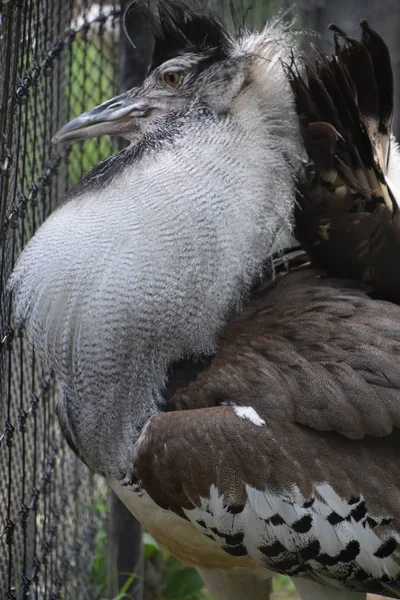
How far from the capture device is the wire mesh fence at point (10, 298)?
2221 millimetres

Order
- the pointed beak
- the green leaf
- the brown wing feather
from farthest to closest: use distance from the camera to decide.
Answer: the green leaf, the pointed beak, the brown wing feather

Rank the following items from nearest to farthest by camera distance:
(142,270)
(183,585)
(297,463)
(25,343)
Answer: (297,463)
(142,270)
(25,343)
(183,585)

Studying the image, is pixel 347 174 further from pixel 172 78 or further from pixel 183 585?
pixel 183 585

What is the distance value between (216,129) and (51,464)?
1200mm

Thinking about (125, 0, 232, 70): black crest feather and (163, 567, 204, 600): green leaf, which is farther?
(163, 567, 204, 600): green leaf

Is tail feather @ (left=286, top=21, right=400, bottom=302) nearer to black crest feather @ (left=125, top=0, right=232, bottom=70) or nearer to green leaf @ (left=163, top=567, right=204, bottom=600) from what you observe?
black crest feather @ (left=125, top=0, right=232, bottom=70)

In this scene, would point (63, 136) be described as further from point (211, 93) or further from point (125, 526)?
point (125, 526)

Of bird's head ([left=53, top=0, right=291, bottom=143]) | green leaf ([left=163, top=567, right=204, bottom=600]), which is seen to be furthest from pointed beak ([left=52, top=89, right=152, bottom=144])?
green leaf ([left=163, top=567, right=204, bottom=600])

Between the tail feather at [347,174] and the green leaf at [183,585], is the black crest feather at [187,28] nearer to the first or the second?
the tail feather at [347,174]

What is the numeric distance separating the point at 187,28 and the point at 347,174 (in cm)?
59

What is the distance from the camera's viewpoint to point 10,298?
250cm

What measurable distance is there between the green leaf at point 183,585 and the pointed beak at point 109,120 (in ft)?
5.88

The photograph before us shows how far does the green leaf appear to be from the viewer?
11.2 feet

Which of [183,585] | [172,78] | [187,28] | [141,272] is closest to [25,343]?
[141,272]
